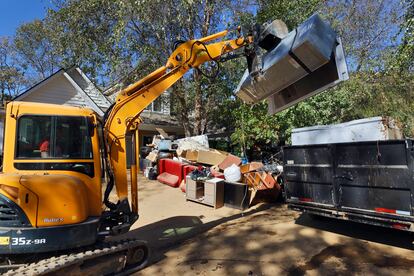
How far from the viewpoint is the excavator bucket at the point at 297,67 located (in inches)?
198

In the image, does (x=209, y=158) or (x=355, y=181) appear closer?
(x=355, y=181)

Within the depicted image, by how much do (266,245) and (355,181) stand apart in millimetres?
1938

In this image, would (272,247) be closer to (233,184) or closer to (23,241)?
(233,184)

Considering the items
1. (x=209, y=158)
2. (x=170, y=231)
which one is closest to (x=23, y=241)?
Result: (x=170, y=231)

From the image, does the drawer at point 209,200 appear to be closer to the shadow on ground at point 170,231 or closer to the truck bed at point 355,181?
the shadow on ground at point 170,231

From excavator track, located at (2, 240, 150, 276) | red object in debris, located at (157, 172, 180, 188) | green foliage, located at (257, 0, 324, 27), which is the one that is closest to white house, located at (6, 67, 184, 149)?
red object in debris, located at (157, 172, 180, 188)

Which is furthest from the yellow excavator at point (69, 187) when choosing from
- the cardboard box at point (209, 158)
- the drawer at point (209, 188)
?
the cardboard box at point (209, 158)

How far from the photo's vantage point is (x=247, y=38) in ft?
20.7

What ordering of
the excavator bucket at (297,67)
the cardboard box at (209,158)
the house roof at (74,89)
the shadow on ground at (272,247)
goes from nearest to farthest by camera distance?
1. the excavator bucket at (297,67)
2. the shadow on ground at (272,247)
3. the cardboard box at (209,158)
4. the house roof at (74,89)

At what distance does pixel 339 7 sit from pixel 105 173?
1934 centimetres

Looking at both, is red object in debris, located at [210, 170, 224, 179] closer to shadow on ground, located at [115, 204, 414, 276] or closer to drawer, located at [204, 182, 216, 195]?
drawer, located at [204, 182, 216, 195]

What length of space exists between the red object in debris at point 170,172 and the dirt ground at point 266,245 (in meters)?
4.00

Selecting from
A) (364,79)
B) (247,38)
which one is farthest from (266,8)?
(247,38)

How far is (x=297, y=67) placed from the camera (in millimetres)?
5344
